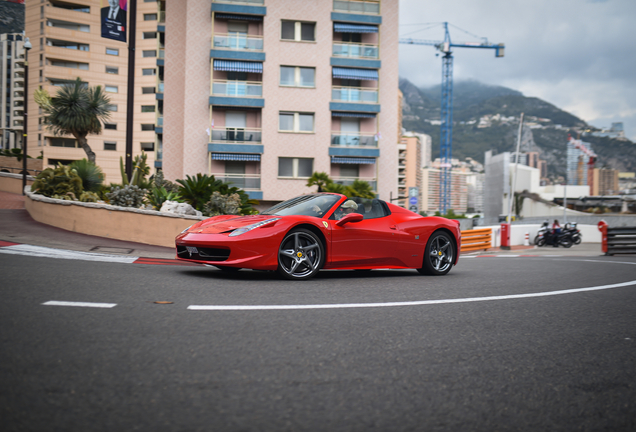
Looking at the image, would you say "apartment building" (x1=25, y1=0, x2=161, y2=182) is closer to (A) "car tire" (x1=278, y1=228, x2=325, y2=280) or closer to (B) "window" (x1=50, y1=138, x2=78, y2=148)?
(B) "window" (x1=50, y1=138, x2=78, y2=148)

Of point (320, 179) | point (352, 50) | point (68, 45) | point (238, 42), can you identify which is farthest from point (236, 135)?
point (68, 45)

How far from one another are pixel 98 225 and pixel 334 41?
1095 inches

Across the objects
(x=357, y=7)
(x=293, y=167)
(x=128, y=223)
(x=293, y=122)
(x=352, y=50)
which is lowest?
(x=128, y=223)

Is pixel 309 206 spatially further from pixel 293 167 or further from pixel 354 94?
pixel 354 94

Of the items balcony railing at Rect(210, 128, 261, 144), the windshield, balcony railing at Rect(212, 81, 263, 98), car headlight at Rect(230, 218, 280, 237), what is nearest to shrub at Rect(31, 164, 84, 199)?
the windshield

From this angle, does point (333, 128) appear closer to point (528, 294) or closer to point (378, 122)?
point (378, 122)

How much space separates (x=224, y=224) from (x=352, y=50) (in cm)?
3103

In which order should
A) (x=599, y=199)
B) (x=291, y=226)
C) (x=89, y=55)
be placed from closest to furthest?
(x=291, y=226) < (x=89, y=55) < (x=599, y=199)

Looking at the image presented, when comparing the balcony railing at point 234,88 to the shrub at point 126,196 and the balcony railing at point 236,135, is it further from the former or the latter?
the shrub at point 126,196

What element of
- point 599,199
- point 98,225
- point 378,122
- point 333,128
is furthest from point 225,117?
point 599,199

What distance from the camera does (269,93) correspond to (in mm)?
34219

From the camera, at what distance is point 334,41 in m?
36.0

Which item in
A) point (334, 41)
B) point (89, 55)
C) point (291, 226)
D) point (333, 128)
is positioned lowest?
point (291, 226)

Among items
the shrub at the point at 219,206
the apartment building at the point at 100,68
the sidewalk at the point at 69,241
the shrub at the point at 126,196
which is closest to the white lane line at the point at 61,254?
the sidewalk at the point at 69,241
